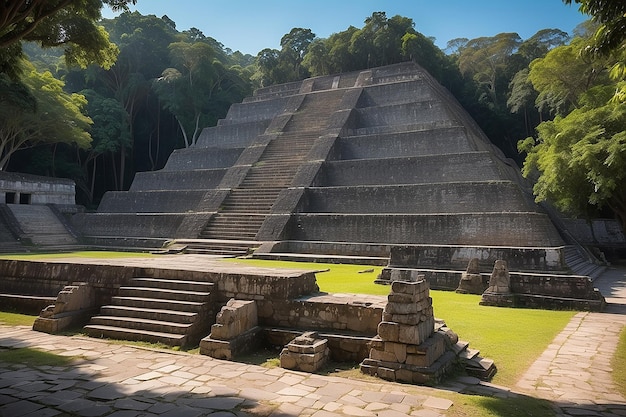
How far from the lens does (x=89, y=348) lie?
5305 millimetres

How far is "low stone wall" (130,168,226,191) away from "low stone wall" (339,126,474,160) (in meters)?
6.59

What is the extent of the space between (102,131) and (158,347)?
27.6m

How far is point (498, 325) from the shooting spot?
6730 millimetres

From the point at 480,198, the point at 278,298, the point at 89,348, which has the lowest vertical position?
the point at 89,348

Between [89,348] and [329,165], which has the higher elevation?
[329,165]

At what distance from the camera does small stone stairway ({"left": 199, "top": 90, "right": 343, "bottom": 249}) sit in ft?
56.0

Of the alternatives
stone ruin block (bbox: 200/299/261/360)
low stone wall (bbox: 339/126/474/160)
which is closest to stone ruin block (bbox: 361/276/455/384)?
stone ruin block (bbox: 200/299/261/360)

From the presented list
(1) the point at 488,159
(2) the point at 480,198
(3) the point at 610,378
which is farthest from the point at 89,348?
(1) the point at 488,159

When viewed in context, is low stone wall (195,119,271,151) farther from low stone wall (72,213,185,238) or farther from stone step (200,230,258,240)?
stone step (200,230,258,240)

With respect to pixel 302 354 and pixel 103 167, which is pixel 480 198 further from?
pixel 103 167

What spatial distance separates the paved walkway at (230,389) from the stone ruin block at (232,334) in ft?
0.55

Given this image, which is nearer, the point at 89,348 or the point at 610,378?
the point at 610,378

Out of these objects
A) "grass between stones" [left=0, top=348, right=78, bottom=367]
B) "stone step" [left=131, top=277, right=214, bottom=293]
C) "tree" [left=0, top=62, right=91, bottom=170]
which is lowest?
"grass between stones" [left=0, top=348, right=78, bottom=367]

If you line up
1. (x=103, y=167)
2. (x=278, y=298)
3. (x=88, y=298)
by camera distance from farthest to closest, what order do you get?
(x=103, y=167) → (x=88, y=298) → (x=278, y=298)
